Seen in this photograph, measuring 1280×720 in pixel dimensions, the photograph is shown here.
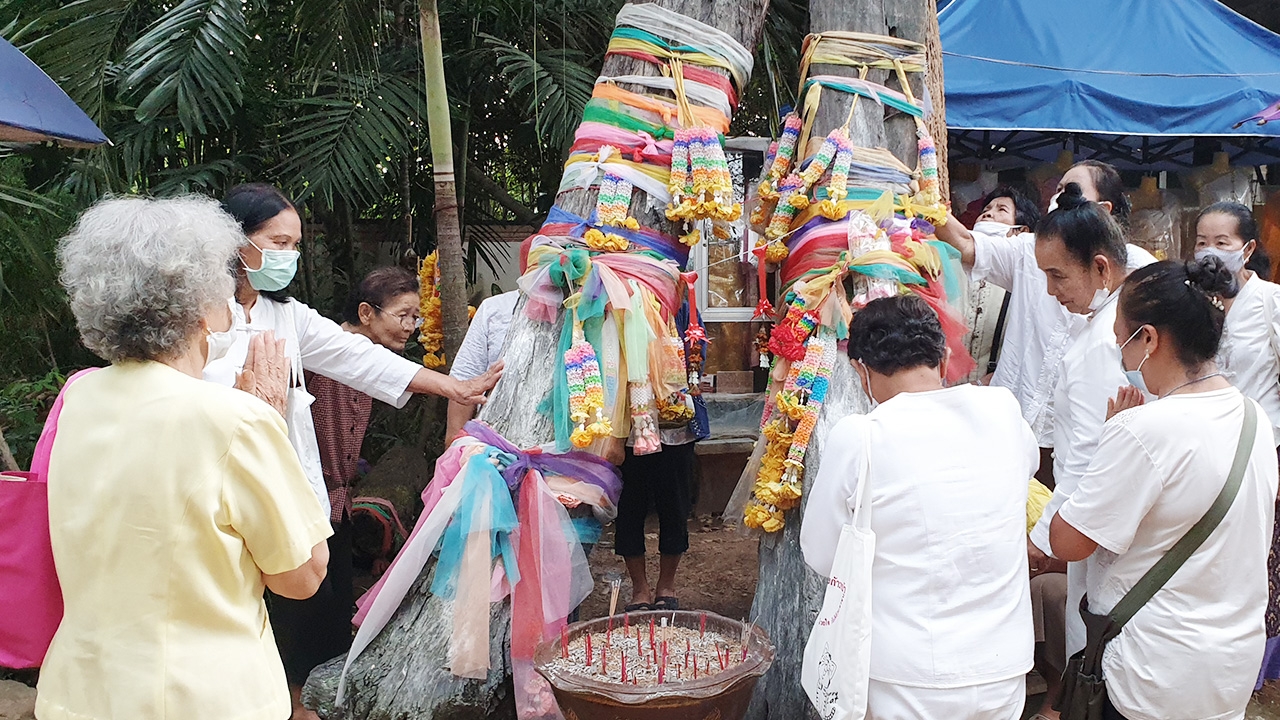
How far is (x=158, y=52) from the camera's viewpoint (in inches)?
185

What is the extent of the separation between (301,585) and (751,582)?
151 inches

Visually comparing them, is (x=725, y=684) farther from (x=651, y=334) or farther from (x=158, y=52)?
(x=158, y=52)

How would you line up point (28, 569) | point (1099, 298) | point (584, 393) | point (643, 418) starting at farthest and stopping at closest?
point (643, 418), point (584, 393), point (1099, 298), point (28, 569)

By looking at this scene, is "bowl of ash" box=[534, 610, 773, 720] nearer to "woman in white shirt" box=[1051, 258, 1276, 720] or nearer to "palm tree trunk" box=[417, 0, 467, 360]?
"woman in white shirt" box=[1051, 258, 1276, 720]

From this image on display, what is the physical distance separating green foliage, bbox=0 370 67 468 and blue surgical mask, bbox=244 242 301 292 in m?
2.38

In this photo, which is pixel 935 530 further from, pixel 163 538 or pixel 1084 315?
pixel 163 538

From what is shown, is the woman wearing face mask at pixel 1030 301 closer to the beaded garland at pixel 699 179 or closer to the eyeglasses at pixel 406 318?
the beaded garland at pixel 699 179

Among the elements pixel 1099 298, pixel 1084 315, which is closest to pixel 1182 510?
pixel 1099 298

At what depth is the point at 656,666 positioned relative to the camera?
2.60 meters

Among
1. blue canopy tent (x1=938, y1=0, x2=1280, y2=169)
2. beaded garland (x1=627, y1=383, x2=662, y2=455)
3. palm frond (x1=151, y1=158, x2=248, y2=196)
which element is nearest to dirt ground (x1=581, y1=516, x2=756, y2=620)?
beaded garland (x1=627, y1=383, x2=662, y2=455)

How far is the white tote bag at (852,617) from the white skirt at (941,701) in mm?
84

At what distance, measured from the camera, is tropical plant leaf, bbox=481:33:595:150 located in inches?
195

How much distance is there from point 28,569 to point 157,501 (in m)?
0.36

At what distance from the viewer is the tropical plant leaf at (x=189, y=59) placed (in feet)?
15.0
